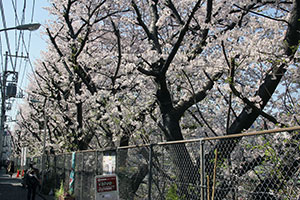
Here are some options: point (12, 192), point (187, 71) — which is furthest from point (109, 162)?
point (12, 192)

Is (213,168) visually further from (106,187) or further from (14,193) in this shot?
(14,193)

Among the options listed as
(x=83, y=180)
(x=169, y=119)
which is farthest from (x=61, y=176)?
(x=169, y=119)

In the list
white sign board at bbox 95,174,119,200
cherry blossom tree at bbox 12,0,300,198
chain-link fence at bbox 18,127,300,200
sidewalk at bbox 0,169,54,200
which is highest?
cherry blossom tree at bbox 12,0,300,198

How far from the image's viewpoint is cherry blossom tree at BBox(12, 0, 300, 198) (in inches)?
248

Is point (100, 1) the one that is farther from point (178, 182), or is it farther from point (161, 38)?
point (178, 182)

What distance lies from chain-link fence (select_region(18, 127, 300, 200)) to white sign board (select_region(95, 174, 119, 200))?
0.72 metres

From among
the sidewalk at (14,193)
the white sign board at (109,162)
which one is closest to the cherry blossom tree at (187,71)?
the white sign board at (109,162)

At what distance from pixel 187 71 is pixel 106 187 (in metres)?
3.52

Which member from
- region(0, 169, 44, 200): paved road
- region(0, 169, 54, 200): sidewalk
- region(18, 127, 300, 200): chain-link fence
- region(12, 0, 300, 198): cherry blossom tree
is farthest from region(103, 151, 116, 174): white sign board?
region(0, 169, 44, 200): paved road

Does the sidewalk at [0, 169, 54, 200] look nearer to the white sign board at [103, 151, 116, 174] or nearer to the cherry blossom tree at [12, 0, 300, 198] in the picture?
the cherry blossom tree at [12, 0, 300, 198]

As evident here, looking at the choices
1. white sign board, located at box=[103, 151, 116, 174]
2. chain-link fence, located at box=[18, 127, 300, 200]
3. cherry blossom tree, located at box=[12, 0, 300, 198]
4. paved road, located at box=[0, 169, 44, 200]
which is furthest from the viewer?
paved road, located at box=[0, 169, 44, 200]

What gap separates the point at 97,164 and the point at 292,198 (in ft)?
20.7

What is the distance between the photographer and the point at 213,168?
553cm

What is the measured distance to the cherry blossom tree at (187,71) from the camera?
631cm
